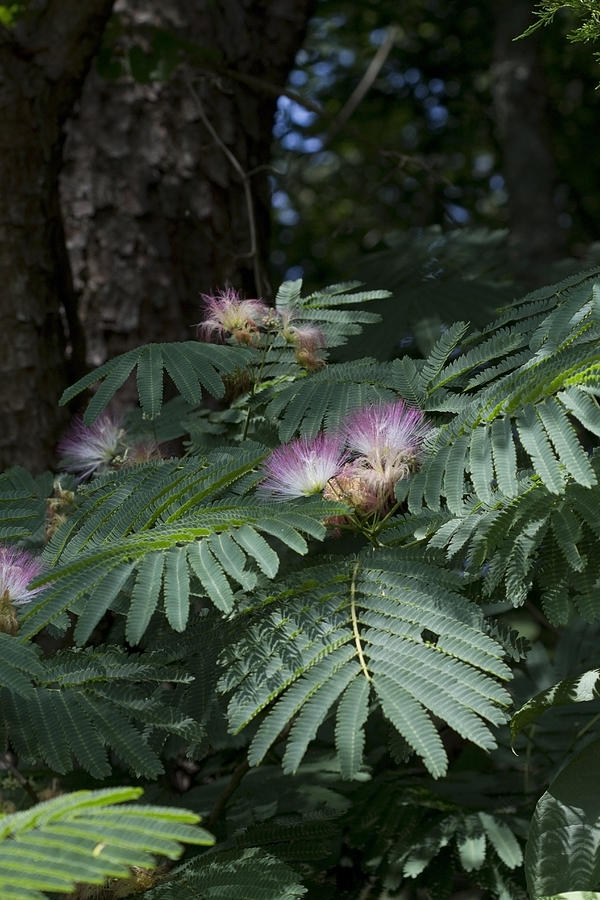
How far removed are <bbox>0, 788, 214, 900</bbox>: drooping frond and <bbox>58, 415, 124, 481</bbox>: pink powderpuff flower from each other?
3.81ft

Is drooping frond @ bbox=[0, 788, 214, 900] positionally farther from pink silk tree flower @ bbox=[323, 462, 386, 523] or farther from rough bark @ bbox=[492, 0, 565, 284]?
rough bark @ bbox=[492, 0, 565, 284]

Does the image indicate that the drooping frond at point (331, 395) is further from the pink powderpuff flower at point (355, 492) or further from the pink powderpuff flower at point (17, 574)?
the pink powderpuff flower at point (17, 574)

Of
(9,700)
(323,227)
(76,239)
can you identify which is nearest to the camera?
(9,700)

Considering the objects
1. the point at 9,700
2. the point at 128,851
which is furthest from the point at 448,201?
the point at 128,851

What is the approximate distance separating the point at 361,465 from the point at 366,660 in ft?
1.26

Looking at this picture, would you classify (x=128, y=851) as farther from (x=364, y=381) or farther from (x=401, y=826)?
(x=401, y=826)

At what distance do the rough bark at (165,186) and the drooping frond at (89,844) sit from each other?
2.11 meters

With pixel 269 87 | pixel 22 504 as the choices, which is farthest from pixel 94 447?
pixel 269 87

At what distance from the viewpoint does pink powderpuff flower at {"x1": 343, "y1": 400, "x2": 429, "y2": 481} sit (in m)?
1.61

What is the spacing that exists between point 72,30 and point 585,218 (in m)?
4.15

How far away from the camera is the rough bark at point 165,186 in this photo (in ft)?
10.3

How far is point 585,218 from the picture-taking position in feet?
20.4

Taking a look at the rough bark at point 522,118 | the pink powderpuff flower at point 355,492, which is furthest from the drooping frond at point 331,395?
the rough bark at point 522,118

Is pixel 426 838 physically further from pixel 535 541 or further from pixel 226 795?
pixel 535 541
